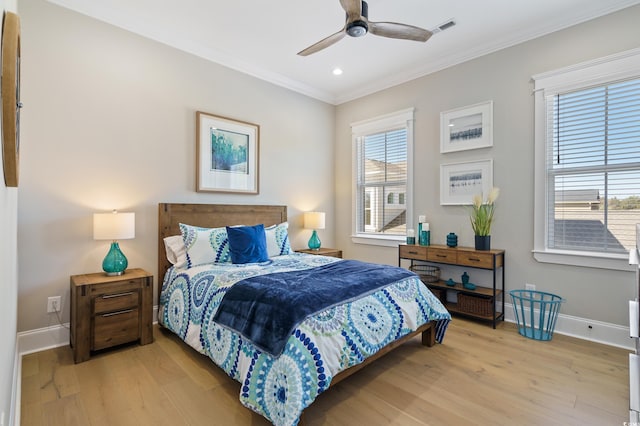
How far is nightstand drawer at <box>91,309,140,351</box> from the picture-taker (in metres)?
2.49

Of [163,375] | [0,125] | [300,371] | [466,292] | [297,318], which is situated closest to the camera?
[0,125]

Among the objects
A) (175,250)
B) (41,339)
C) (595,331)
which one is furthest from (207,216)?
(595,331)

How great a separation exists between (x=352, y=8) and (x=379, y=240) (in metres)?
2.99

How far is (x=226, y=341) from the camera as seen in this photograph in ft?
6.81

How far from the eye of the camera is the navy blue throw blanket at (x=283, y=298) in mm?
1756

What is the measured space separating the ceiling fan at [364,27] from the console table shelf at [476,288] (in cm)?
213

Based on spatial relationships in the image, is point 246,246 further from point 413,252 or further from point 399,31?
point 399,31

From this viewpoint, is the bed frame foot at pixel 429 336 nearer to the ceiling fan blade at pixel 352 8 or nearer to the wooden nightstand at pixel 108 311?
the wooden nightstand at pixel 108 311

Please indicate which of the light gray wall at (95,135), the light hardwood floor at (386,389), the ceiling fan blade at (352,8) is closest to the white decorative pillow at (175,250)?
the light gray wall at (95,135)

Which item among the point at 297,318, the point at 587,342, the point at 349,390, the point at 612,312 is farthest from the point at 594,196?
the point at 297,318

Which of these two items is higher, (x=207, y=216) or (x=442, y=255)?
(x=207, y=216)

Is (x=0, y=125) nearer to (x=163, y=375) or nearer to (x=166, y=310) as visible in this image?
(x=163, y=375)

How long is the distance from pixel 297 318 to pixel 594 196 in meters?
2.96

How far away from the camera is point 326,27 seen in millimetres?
3152
